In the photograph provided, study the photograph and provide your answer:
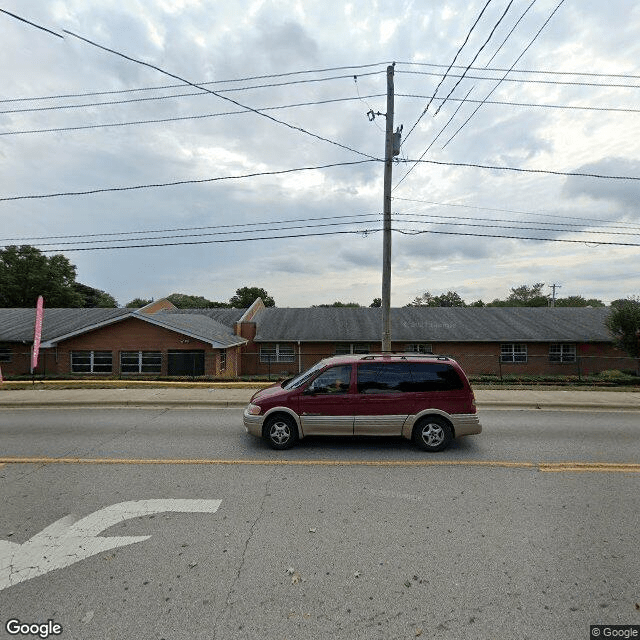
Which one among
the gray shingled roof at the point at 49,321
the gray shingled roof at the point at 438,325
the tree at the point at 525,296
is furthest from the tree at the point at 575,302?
the gray shingled roof at the point at 49,321

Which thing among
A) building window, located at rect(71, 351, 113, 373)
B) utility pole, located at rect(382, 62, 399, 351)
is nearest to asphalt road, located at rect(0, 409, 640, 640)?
utility pole, located at rect(382, 62, 399, 351)

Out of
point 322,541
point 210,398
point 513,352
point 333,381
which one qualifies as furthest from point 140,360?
point 513,352

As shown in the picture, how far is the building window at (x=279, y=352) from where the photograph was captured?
2719 cm

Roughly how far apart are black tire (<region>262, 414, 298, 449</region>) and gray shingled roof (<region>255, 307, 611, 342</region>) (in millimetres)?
19590

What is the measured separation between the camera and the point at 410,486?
525cm

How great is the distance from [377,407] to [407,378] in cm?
79

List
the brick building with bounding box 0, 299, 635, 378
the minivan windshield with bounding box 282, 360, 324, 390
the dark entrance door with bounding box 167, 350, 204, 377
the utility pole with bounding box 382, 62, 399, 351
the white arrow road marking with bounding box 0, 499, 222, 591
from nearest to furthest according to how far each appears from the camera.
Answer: the white arrow road marking with bounding box 0, 499, 222, 591 → the minivan windshield with bounding box 282, 360, 324, 390 → the utility pole with bounding box 382, 62, 399, 351 → the dark entrance door with bounding box 167, 350, 204, 377 → the brick building with bounding box 0, 299, 635, 378

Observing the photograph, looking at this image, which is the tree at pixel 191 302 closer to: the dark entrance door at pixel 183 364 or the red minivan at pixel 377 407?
the dark entrance door at pixel 183 364

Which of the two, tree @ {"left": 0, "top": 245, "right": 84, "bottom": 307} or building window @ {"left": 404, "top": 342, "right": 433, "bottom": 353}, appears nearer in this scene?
building window @ {"left": 404, "top": 342, "right": 433, "bottom": 353}

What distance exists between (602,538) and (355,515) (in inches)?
→ 105

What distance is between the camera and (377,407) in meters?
6.84

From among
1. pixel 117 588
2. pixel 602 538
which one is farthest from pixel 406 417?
pixel 117 588

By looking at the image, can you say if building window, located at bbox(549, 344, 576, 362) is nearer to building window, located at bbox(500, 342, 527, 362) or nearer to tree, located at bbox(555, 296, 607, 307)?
building window, located at bbox(500, 342, 527, 362)

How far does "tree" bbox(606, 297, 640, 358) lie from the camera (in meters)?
20.9
